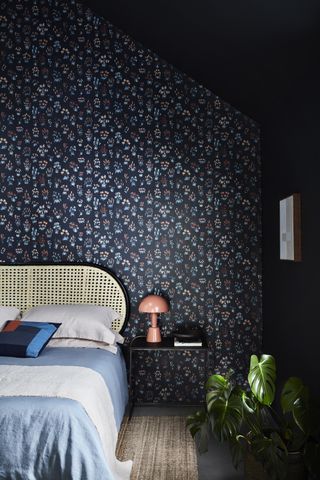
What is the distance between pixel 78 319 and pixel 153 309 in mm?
588

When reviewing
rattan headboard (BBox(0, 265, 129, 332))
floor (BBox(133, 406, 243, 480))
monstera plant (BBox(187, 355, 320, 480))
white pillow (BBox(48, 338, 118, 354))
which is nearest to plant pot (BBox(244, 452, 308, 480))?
monstera plant (BBox(187, 355, 320, 480))

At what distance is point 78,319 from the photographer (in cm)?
391

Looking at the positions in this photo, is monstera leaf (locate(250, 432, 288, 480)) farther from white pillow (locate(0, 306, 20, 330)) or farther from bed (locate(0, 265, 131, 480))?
white pillow (locate(0, 306, 20, 330))

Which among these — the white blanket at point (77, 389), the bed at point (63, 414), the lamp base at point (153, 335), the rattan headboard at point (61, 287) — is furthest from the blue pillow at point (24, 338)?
the lamp base at point (153, 335)

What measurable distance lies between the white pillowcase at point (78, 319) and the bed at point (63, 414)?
0.14 m

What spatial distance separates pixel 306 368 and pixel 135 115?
8.52ft

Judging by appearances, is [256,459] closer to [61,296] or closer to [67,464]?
[67,464]

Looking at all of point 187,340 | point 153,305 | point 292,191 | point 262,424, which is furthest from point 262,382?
point 153,305

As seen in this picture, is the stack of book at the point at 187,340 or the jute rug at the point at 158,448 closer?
the jute rug at the point at 158,448

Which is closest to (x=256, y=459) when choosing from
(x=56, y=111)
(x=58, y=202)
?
(x=58, y=202)

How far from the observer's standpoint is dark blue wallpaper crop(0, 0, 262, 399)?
4367mm

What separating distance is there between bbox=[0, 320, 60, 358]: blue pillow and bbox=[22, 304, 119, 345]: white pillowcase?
11cm

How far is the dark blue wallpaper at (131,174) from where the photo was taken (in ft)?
14.3

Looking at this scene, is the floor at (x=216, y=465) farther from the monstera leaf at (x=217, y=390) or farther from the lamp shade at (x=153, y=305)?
the lamp shade at (x=153, y=305)
